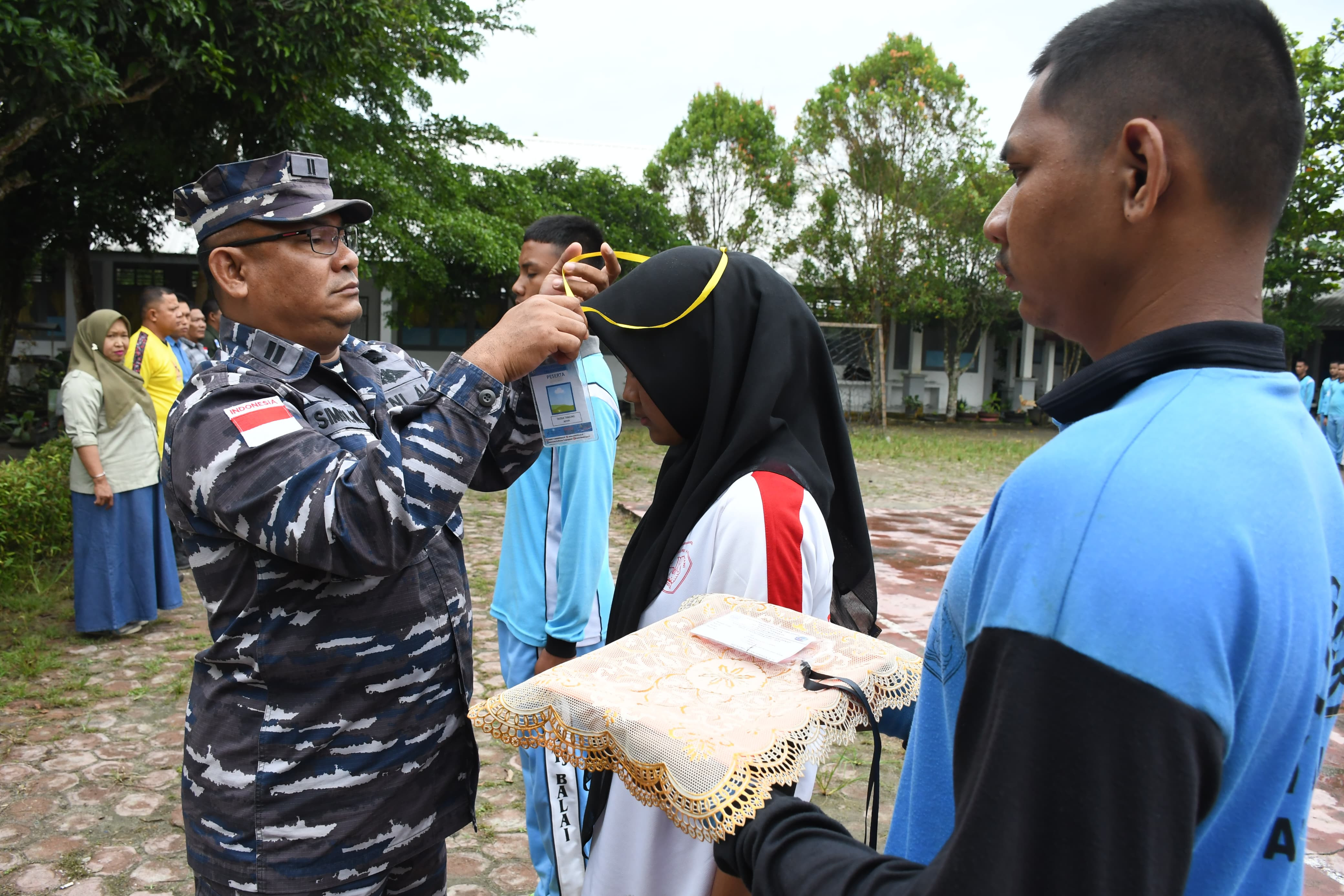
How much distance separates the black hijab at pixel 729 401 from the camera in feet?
6.00

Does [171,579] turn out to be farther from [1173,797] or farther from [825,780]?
[1173,797]

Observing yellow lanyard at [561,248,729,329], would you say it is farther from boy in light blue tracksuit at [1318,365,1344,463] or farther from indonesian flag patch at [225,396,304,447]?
boy in light blue tracksuit at [1318,365,1344,463]

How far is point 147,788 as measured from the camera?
11.9 ft

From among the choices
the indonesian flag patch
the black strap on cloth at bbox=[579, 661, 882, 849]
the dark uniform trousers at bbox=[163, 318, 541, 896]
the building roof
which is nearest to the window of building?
the building roof

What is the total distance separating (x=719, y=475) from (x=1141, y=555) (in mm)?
1117

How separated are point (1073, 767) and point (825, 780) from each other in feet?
11.0

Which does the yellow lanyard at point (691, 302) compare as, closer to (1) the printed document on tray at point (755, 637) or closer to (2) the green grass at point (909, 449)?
(1) the printed document on tray at point (755, 637)

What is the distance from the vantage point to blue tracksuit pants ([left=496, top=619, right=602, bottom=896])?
2.43 m

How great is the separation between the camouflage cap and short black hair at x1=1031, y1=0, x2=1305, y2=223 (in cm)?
152

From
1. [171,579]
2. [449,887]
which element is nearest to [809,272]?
[171,579]

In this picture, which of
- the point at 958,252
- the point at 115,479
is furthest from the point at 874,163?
the point at 115,479

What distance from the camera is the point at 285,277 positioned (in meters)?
1.90

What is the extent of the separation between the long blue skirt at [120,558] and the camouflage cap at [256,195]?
4008 millimetres

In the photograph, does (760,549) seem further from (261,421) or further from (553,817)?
(553,817)
